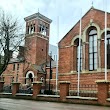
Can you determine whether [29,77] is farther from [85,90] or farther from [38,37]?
[85,90]

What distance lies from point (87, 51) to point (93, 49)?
825 millimetres

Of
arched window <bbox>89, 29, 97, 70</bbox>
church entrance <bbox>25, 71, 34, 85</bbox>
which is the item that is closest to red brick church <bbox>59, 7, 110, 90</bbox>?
arched window <bbox>89, 29, 97, 70</bbox>

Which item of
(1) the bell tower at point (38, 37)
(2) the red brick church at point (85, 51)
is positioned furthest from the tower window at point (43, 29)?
(2) the red brick church at point (85, 51)

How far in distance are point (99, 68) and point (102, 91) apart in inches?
332

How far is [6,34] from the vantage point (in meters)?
22.4

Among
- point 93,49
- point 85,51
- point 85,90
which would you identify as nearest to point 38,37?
point 85,51

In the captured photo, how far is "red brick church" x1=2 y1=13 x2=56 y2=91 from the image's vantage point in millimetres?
58438

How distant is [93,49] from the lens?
95.7ft

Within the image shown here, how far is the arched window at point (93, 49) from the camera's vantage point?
94.4 feet

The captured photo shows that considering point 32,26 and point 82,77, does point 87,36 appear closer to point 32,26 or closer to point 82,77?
point 82,77

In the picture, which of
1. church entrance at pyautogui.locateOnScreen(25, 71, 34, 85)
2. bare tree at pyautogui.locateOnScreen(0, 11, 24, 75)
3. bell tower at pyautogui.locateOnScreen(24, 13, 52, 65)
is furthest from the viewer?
bell tower at pyautogui.locateOnScreen(24, 13, 52, 65)

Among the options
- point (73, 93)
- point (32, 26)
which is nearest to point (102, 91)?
point (73, 93)

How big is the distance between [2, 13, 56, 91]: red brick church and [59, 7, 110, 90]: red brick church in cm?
2588

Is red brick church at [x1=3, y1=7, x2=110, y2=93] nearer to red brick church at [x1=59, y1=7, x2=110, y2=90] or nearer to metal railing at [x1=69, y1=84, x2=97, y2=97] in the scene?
red brick church at [x1=59, y1=7, x2=110, y2=90]
